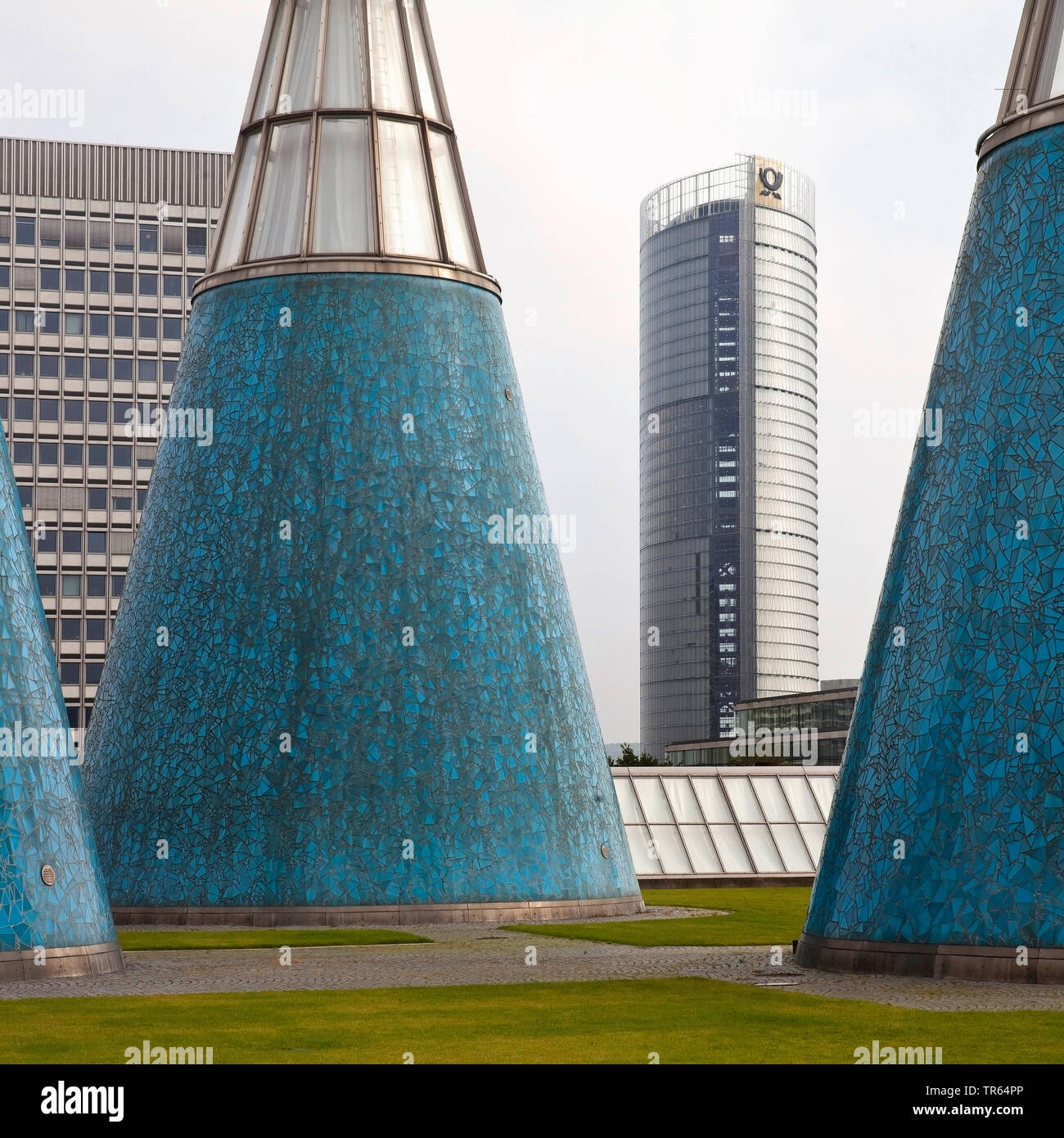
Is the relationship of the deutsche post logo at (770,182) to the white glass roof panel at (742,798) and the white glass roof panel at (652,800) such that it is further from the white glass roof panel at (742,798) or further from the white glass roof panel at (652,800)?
the white glass roof panel at (652,800)

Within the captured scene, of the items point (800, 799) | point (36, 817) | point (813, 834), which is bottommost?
point (813, 834)

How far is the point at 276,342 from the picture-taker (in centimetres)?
3028

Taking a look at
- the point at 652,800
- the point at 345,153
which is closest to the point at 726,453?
the point at 652,800

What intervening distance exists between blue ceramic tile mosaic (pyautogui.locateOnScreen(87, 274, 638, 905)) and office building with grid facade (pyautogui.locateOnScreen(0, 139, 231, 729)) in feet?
231

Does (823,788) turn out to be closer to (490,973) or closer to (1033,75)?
(490,973)

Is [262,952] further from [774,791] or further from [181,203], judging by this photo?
[181,203]

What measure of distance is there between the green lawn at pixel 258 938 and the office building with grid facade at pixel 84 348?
2918 inches

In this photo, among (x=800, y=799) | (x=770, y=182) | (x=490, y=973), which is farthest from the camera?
(x=770, y=182)

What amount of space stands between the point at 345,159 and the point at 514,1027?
2122 cm

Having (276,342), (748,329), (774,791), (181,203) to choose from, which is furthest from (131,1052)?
(748,329)

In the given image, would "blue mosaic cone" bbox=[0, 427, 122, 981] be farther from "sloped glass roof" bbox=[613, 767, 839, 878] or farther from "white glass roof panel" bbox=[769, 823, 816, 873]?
"white glass roof panel" bbox=[769, 823, 816, 873]

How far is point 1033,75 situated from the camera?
1962cm

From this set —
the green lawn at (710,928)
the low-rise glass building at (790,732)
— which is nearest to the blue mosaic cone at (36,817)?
the green lawn at (710,928)

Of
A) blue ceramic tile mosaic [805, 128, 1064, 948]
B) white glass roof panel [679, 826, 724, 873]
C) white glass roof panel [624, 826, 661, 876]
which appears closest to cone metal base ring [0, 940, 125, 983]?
blue ceramic tile mosaic [805, 128, 1064, 948]
